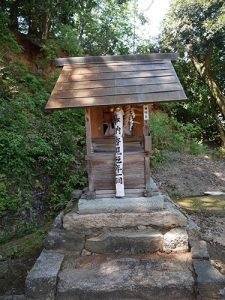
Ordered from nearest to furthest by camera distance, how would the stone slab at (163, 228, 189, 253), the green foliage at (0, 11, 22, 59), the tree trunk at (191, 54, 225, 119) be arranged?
the stone slab at (163, 228, 189, 253)
the green foliage at (0, 11, 22, 59)
the tree trunk at (191, 54, 225, 119)

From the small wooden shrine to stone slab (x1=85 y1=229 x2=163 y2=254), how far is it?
0.73 meters

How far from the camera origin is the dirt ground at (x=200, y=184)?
5809 millimetres

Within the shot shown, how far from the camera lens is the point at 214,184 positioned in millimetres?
10008

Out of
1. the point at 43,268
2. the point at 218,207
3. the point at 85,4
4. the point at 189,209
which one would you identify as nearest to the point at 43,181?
the point at 43,268

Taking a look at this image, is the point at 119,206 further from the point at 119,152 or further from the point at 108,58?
the point at 108,58

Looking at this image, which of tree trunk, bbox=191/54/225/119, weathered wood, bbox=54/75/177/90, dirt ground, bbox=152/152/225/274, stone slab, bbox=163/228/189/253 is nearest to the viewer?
stone slab, bbox=163/228/189/253

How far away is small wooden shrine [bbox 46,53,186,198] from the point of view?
4.36 meters

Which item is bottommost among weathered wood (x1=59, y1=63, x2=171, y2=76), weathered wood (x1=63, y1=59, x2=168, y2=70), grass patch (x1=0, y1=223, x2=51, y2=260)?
grass patch (x1=0, y1=223, x2=51, y2=260)

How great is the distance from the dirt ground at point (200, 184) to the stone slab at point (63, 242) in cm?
220

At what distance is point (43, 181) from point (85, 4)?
24.6 feet

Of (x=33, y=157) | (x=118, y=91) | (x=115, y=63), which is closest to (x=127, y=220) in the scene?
(x=118, y=91)

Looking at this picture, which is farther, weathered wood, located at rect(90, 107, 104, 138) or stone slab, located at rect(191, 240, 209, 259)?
weathered wood, located at rect(90, 107, 104, 138)

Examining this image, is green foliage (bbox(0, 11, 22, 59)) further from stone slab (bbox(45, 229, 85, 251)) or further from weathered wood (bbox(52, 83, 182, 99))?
stone slab (bbox(45, 229, 85, 251))

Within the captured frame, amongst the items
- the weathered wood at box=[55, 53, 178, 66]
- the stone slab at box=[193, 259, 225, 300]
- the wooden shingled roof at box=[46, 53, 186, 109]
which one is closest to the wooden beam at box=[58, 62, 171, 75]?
the wooden shingled roof at box=[46, 53, 186, 109]
